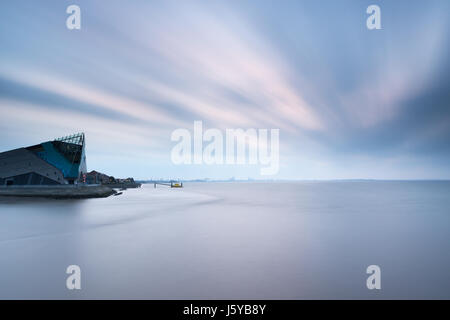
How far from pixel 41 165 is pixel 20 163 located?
4627 mm

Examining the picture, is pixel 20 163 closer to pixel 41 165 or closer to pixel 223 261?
pixel 41 165

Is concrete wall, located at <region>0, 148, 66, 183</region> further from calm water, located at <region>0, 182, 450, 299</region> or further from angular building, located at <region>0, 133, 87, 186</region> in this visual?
calm water, located at <region>0, 182, 450, 299</region>

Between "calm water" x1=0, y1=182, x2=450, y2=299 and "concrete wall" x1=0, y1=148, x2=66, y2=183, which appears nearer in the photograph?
"calm water" x1=0, y1=182, x2=450, y2=299


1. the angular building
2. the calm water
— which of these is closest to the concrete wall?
the angular building

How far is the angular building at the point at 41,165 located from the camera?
57219 millimetres

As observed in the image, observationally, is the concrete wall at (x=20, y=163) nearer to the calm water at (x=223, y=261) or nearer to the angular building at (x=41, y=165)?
the angular building at (x=41, y=165)

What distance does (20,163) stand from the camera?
2251 inches

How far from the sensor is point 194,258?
13.0 metres

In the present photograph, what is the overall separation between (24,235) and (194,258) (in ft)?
53.8

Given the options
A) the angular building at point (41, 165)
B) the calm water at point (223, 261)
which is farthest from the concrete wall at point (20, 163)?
the calm water at point (223, 261)

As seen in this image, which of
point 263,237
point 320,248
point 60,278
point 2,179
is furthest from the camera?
point 2,179

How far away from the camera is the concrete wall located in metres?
57.2
